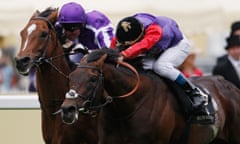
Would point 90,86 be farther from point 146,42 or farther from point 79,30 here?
point 79,30

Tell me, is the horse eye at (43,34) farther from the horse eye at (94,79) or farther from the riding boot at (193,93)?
the riding boot at (193,93)

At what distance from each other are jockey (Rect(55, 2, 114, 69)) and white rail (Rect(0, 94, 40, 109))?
116cm

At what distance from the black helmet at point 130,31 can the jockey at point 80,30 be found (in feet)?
1.32

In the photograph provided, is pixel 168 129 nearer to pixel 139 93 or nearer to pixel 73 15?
pixel 139 93

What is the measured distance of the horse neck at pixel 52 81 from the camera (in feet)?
22.9

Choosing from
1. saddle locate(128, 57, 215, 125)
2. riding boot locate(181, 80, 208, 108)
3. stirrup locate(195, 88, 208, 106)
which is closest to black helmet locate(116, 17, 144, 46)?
saddle locate(128, 57, 215, 125)

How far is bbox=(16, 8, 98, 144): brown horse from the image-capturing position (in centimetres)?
681

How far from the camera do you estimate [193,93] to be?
23.5 feet

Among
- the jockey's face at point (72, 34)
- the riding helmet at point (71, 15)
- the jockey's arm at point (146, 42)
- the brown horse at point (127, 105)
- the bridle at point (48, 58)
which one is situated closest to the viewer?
the brown horse at point (127, 105)

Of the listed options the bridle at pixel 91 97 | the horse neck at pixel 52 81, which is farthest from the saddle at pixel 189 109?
the horse neck at pixel 52 81

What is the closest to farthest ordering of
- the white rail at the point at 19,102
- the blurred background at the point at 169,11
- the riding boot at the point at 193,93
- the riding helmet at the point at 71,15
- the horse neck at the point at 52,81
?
the horse neck at the point at 52,81 < the riding boot at the point at 193,93 < the riding helmet at the point at 71,15 < the white rail at the point at 19,102 < the blurred background at the point at 169,11

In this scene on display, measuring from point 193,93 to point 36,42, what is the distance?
1.42m

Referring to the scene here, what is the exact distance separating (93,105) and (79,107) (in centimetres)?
22

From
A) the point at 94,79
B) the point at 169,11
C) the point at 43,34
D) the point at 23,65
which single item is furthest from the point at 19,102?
the point at 169,11
